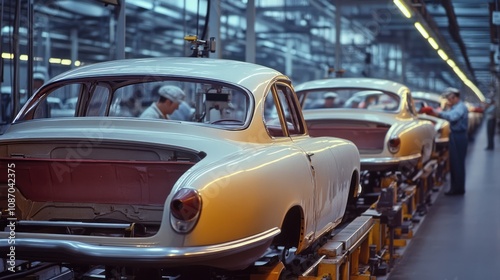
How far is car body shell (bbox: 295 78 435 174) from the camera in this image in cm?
874

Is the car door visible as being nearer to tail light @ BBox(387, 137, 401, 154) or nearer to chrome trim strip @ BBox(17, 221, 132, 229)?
chrome trim strip @ BBox(17, 221, 132, 229)

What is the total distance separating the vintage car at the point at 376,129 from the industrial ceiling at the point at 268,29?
5.29 ft

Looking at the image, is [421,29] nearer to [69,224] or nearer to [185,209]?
[69,224]

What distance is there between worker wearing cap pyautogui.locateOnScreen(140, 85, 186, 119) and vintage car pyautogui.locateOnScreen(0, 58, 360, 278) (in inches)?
94.9

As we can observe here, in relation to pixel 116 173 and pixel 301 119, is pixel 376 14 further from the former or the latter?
pixel 116 173

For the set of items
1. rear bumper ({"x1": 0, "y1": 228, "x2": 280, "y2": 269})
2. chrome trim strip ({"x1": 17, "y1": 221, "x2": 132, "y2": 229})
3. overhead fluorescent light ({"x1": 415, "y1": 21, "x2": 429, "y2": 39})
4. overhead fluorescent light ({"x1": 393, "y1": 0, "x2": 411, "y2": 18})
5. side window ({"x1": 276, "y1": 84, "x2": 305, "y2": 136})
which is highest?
overhead fluorescent light ({"x1": 393, "y1": 0, "x2": 411, "y2": 18})

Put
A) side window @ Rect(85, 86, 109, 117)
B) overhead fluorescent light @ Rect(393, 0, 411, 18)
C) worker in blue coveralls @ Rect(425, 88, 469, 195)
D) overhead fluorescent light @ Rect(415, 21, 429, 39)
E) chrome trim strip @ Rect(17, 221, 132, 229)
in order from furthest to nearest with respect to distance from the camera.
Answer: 1. overhead fluorescent light @ Rect(415, 21, 429, 39)
2. worker in blue coveralls @ Rect(425, 88, 469, 195)
3. overhead fluorescent light @ Rect(393, 0, 411, 18)
4. side window @ Rect(85, 86, 109, 117)
5. chrome trim strip @ Rect(17, 221, 132, 229)

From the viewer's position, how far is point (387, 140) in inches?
344

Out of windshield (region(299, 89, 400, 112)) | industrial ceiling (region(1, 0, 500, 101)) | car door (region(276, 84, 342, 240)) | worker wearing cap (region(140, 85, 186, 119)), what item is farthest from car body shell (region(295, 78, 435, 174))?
car door (region(276, 84, 342, 240))

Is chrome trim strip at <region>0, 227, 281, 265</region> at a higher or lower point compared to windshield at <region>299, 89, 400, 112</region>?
lower

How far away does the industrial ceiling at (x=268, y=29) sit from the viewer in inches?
501

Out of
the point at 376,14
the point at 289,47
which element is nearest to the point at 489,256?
the point at 376,14

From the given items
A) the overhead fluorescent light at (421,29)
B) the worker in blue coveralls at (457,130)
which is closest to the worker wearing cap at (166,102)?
the worker in blue coveralls at (457,130)

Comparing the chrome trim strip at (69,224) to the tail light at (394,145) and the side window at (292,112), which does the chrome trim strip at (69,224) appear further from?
the tail light at (394,145)
